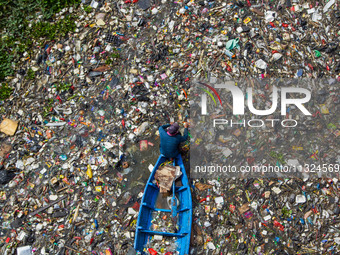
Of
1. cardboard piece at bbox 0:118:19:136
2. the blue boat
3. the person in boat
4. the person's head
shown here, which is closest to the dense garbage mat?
cardboard piece at bbox 0:118:19:136

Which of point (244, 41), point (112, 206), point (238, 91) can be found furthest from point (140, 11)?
point (112, 206)

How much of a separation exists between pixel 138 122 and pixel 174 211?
1.98m

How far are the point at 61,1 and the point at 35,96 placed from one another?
229cm

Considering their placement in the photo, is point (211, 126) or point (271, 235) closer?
point (271, 235)

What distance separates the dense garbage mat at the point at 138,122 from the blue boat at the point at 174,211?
0.21 metres

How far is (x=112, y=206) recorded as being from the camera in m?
6.03

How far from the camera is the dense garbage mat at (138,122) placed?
19.1 feet

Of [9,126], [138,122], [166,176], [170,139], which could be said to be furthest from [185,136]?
[9,126]

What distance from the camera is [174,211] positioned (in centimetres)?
582

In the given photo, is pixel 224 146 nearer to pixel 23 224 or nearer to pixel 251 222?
pixel 251 222

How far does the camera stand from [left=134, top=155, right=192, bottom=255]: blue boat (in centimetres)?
569

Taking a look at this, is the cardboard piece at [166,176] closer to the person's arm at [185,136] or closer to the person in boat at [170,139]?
the person in boat at [170,139]

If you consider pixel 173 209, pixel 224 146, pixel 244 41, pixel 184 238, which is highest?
pixel 244 41

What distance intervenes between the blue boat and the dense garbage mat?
210mm
